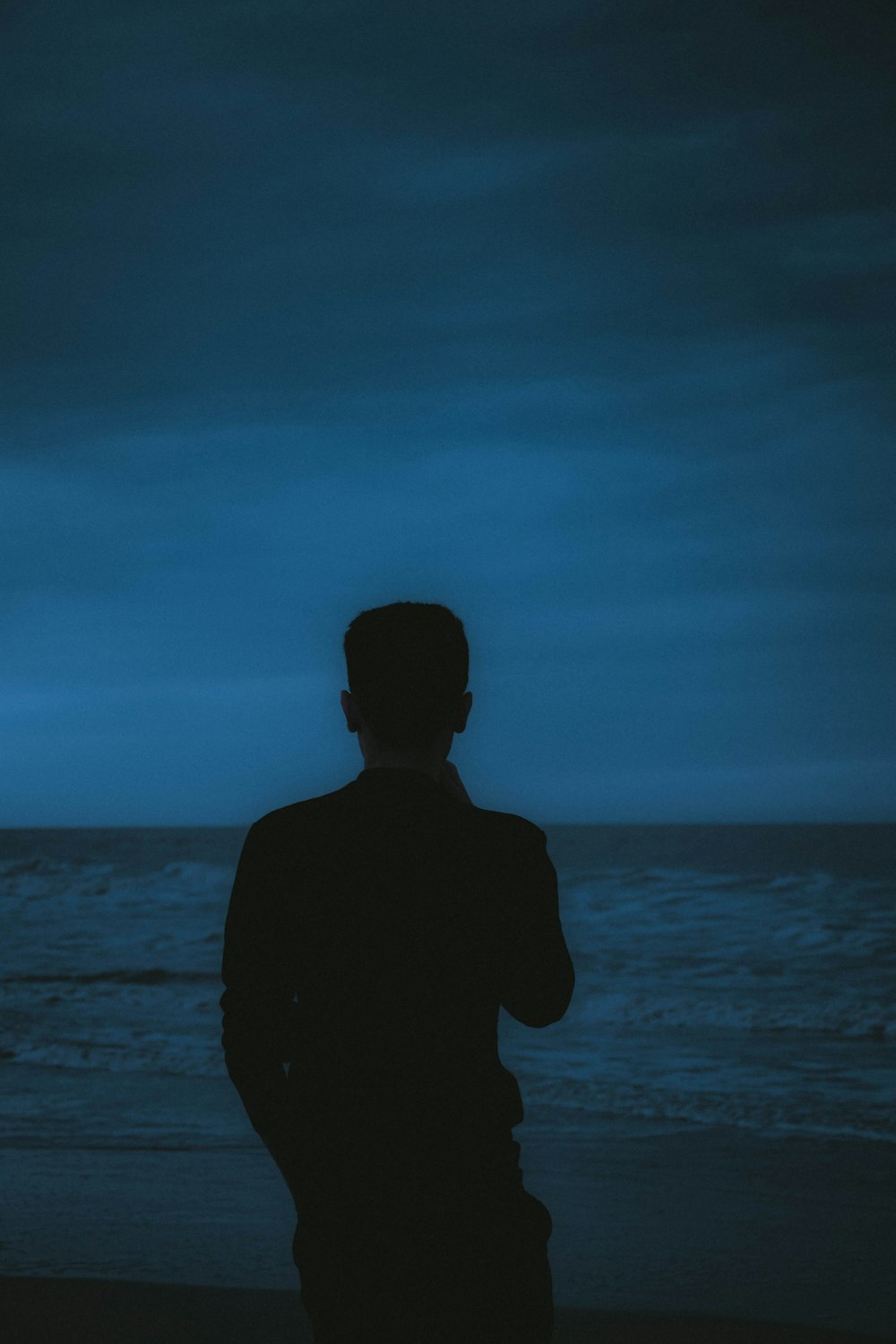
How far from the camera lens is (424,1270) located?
173 cm

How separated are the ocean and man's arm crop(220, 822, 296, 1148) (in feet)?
18.4

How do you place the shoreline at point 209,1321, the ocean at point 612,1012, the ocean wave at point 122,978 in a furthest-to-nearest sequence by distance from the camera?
the ocean wave at point 122,978 → the ocean at point 612,1012 → the shoreline at point 209,1321

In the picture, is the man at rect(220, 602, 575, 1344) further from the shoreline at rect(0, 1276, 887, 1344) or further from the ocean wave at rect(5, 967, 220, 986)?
the ocean wave at rect(5, 967, 220, 986)

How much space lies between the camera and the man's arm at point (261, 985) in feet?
5.96

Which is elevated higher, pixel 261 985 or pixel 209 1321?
pixel 261 985

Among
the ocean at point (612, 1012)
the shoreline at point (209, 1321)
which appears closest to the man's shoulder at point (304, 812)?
the shoreline at point (209, 1321)

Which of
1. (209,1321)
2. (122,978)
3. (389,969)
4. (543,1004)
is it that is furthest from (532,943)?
(122,978)

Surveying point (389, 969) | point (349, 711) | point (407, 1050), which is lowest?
point (407, 1050)

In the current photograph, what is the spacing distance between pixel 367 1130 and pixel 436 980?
0.78 feet

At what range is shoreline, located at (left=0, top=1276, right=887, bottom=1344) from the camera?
4.08 meters

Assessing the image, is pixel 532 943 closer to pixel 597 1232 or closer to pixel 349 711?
pixel 349 711

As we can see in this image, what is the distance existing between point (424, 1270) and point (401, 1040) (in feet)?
1.09

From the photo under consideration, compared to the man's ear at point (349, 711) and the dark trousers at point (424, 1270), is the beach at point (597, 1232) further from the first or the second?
the man's ear at point (349, 711)

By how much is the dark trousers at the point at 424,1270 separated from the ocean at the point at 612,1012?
5.64m
